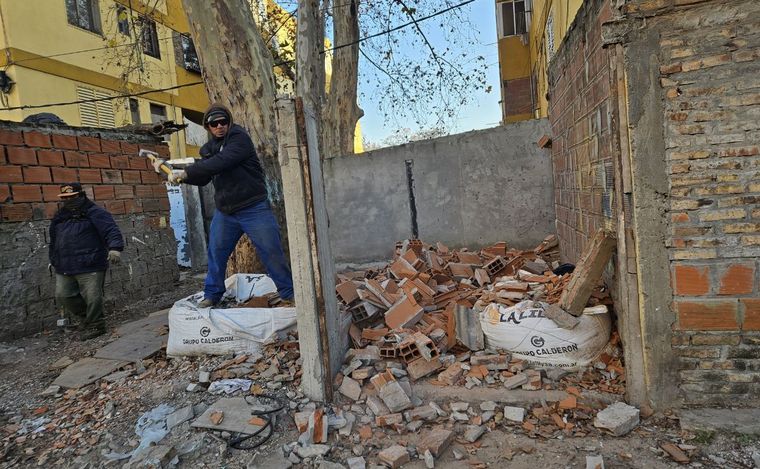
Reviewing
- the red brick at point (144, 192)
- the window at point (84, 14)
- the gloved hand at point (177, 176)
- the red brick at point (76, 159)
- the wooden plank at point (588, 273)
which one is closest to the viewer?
the wooden plank at point (588, 273)

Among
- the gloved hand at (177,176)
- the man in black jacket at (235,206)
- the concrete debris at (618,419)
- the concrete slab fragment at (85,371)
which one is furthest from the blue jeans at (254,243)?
the concrete debris at (618,419)

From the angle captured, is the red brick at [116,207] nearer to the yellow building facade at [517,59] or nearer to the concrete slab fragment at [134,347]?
the concrete slab fragment at [134,347]

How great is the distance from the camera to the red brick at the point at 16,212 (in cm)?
548

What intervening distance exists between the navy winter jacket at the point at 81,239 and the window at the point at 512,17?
16.5 m

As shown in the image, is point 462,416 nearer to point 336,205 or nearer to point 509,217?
point 509,217

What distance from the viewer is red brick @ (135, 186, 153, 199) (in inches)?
293

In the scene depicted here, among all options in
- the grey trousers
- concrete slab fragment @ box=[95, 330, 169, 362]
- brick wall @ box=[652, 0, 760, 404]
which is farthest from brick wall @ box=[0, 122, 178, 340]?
brick wall @ box=[652, 0, 760, 404]

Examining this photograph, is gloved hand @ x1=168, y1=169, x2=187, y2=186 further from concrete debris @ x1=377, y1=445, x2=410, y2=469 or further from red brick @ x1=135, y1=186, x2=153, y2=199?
red brick @ x1=135, y1=186, x2=153, y2=199

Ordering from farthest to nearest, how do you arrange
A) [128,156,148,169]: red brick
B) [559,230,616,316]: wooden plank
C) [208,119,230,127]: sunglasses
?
[128,156,148,169]: red brick
[208,119,230,127]: sunglasses
[559,230,616,316]: wooden plank

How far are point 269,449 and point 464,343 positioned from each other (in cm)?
165

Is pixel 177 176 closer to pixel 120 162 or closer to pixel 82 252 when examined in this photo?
pixel 82 252

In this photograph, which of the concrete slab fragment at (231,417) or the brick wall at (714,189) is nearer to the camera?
the brick wall at (714,189)

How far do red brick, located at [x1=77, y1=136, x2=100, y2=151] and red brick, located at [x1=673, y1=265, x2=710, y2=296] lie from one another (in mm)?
7393

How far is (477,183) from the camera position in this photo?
6781mm
